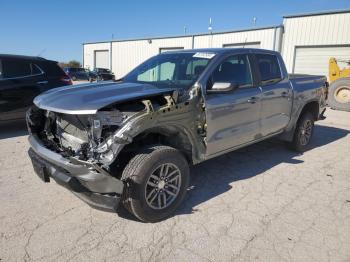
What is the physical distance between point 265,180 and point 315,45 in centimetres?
1514

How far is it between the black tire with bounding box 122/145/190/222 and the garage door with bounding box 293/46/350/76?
16.0m

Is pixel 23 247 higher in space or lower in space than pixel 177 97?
lower

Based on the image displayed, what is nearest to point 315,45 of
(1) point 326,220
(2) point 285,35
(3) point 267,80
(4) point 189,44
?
(2) point 285,35

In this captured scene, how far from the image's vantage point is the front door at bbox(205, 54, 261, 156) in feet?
12.9

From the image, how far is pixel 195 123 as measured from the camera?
3.72 metres

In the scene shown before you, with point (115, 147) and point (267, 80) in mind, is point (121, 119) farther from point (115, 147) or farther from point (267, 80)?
point (267, 80)

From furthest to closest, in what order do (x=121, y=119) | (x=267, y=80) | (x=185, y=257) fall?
(x=267, y=80) → (x=121, y=119) → (x=185, y=257)

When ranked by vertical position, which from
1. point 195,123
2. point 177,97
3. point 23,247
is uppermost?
point 177,97

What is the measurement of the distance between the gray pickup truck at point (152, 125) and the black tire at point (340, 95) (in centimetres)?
864

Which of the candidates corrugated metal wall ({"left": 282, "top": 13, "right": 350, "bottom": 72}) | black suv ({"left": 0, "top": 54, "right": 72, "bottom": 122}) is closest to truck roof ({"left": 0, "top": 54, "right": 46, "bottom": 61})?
black suv ({"left": 0, "top": 54, "right": 72, "bottom": 122})

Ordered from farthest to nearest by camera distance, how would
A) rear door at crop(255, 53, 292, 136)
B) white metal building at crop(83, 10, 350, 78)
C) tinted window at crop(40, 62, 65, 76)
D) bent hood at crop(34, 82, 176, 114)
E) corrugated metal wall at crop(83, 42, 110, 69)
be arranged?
corrugated metal wall at crop(83, 42, 110, 69)
white metal building at crop(83, 10, 350, 78)
tinted window at crop(40, 62, 65, 76)
rear door at crop(255, 53, 292, 136)
bent hood at crop(34, 82, 176, 114)

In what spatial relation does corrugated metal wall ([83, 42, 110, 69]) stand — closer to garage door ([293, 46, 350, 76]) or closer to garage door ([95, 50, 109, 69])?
garage door ([95, 50, 109, 69])

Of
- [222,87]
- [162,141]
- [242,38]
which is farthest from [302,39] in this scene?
[162,141]

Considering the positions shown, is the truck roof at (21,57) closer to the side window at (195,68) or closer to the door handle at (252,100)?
the side window at (195,68)
